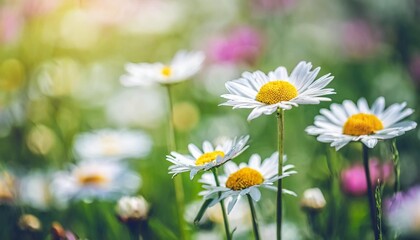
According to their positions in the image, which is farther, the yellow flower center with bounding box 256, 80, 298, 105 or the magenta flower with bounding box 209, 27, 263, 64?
the magenta flower with bounding box 209, 27, 263, 64

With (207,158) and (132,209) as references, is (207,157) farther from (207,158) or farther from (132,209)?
(132,209)

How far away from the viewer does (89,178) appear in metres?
1.27

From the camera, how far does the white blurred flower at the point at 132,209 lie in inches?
39.0

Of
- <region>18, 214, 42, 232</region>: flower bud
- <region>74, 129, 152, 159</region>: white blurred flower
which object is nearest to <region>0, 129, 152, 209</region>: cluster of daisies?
<region>74, 129, 152, 159</region>: white blurred flower

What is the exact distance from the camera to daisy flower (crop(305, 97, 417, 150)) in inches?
33.8

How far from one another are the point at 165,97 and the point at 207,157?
4.66ft

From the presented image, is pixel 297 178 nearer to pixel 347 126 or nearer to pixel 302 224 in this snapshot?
pixel 302 224

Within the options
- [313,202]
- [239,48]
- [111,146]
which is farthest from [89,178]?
[239,48]

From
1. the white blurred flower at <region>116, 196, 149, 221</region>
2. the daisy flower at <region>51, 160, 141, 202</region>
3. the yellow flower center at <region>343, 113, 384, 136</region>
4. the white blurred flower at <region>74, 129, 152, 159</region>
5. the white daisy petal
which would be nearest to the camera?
the white daisy petal

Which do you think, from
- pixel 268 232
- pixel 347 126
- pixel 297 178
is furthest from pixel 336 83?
pixel 347 126

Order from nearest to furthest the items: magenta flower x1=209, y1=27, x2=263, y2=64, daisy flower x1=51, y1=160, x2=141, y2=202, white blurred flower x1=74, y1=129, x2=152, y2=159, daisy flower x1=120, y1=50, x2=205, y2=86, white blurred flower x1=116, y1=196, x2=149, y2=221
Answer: white blurred flower x1=116, y1=196, x2=149, y2=221, daisy flower x1=120, y1=50, x2=205, y2=86, daisy flower x1=51, y1=160, x2=141, y2=202, white blurred flower x1=74, y1=129, x2=152, y2=159, magenta flower x1=209, y1=27, x2=263, y2=64

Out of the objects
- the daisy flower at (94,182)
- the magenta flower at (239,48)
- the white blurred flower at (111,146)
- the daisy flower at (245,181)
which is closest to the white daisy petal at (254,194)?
the daisy flower at (245,181)

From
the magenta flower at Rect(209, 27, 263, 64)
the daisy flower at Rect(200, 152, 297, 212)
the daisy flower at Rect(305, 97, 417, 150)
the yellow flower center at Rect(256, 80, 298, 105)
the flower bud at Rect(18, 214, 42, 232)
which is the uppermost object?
the magenta flower at Rect(209, 27, 263, 64)

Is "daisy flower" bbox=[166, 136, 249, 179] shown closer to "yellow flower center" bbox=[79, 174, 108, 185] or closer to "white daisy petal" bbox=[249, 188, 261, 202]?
"white daisy petal" bbox=[249, 188, 261, 202]
